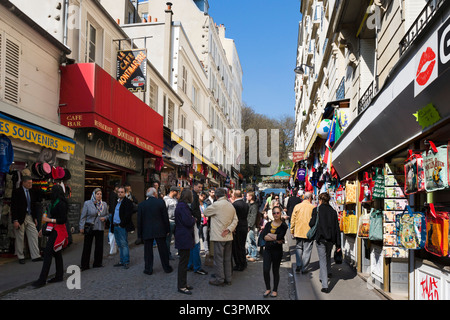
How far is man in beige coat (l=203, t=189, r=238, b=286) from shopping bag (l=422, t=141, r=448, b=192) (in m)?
3.76

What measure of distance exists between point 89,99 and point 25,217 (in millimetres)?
3889

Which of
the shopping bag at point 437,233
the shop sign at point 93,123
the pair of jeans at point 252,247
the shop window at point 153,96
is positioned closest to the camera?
the shopping bag at point 437,233

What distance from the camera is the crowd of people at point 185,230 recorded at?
695 centimetres

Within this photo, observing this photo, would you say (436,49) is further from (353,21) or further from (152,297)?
(353,21)

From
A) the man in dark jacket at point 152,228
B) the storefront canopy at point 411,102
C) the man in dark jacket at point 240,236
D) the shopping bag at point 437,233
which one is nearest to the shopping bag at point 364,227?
the storefront canopy at point 411,102

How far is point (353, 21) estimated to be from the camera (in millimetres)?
10727

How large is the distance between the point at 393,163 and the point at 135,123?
10.3 metres

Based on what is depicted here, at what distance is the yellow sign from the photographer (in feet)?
26.3

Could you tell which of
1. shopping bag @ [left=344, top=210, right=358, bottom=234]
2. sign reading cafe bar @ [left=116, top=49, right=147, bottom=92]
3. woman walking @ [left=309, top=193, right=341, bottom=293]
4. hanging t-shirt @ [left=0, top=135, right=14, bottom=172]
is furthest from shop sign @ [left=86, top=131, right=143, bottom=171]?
shopping bag @ [left=344, top=210, right=358, bottom=234]

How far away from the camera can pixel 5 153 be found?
320 inches

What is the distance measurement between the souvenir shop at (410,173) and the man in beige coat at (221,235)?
2.53 m

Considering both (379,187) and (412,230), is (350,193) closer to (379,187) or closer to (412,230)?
(379,187)

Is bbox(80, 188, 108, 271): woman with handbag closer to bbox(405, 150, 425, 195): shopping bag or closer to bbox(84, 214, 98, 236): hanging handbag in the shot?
bbox(84, 214, 98, 236): hanging handbag

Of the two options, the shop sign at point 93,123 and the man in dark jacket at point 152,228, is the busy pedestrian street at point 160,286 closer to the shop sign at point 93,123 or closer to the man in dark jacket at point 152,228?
the man in dark jacket at point 152,228
